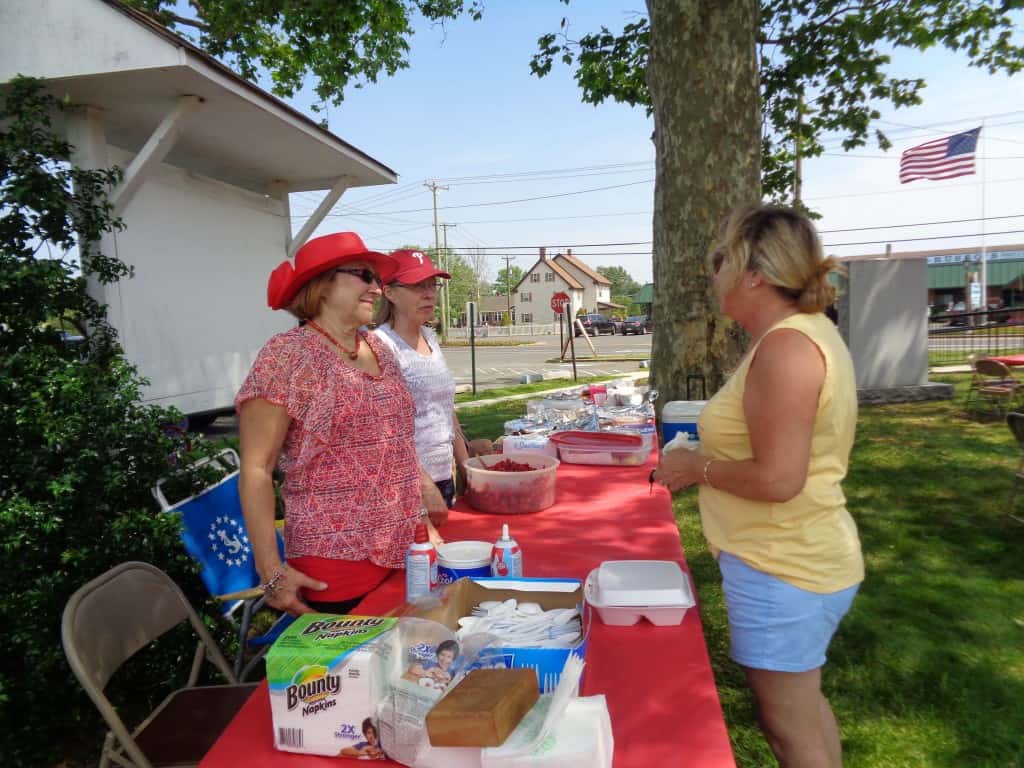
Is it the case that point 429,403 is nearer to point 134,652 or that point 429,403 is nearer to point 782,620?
point 134,652

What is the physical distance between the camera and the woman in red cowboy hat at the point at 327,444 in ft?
6.09

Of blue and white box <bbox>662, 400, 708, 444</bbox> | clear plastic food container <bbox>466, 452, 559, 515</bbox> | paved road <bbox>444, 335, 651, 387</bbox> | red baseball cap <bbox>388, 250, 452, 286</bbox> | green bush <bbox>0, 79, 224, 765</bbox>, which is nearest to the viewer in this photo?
green bush <bbox>0, 79, 224, 765</bbox>

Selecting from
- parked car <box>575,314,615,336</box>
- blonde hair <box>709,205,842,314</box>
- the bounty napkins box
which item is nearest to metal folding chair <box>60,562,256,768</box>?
the bounty napkins box

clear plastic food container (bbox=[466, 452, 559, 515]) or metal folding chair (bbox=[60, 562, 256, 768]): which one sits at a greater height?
clear plastic food container (bbox=[466, 452, 559, 515])

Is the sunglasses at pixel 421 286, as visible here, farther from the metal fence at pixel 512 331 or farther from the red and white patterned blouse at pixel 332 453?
the metal fence at pixel 512 331

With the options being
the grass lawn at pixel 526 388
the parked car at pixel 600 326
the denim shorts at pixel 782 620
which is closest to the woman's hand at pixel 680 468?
the denim shorts at pixel 782 620

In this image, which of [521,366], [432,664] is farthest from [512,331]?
[432,664]

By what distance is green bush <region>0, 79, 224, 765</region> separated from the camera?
8.15ft

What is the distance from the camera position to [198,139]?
21.9 feet

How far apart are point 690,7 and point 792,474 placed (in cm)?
596

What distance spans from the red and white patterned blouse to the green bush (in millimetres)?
A: 1177

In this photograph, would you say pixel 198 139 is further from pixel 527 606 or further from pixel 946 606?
pixel 946 606

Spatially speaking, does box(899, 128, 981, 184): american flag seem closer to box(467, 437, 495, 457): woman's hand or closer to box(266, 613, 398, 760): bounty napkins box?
box(467, 437, 495, 457): woman's hand

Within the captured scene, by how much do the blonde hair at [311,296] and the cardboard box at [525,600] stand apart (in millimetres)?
976
